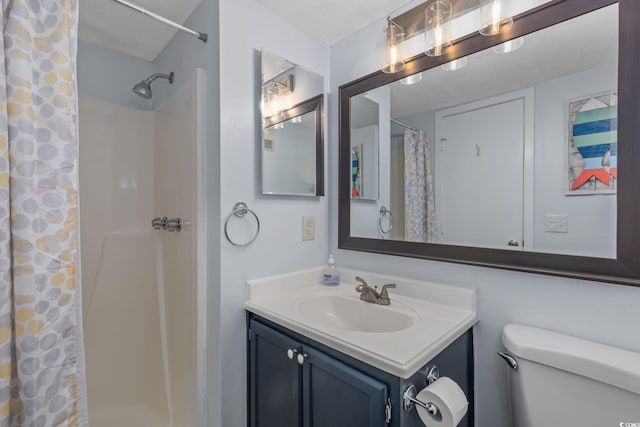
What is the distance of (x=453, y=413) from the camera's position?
74 centimetres

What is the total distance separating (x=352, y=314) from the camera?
4.28 feet

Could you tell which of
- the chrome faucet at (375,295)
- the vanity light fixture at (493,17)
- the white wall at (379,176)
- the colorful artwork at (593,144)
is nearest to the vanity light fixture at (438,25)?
the vanity light fixture at (493,17)

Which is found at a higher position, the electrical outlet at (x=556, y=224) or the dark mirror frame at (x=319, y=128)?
the dark mirror frame at (x=319, y=128)

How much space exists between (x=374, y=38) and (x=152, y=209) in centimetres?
179

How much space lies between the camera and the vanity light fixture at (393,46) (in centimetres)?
133

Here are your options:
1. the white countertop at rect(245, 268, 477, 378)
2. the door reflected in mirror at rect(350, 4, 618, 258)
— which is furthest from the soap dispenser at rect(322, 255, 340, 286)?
the door reflected in mirror at rect(350, 4, 618, 258)

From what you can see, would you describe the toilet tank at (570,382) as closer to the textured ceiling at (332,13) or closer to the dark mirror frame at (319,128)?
the dark mirror frame at (319,128)

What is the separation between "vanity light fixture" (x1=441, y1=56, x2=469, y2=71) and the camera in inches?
45.8

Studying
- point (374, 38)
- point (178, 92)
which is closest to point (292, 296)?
point (178, 92)

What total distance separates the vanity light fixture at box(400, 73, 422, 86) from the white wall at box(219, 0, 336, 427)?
2.01 ft

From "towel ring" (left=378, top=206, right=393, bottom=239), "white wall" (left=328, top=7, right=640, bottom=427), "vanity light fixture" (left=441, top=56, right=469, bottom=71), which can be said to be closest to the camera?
"white wall" (left=328, top=7, right=640, bottom=427)

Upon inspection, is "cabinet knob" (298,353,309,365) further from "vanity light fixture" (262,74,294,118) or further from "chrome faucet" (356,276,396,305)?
"vanity light fixture" (262,74,294,118)

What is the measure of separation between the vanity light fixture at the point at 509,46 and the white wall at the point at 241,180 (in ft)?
3.11

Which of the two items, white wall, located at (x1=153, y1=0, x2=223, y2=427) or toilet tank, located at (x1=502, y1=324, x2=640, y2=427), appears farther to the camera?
white wall, located at (x1=153, y1=0, x2=223, y2=427)
